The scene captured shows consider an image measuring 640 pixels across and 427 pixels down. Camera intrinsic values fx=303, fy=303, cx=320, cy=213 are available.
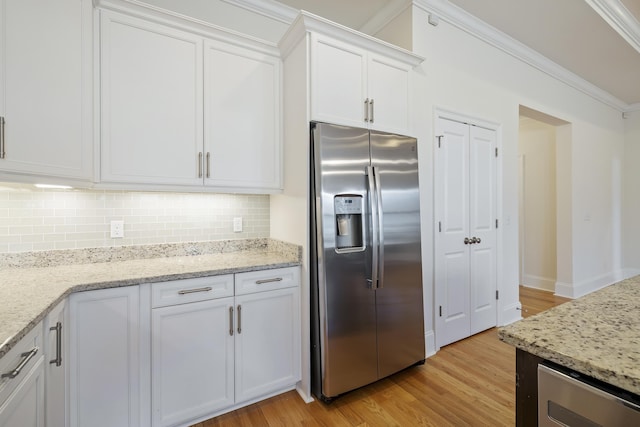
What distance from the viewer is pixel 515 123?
335 centimetres

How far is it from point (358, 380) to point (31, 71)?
250 cm

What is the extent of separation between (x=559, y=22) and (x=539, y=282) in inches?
143

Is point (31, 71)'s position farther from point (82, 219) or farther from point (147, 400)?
point (147, 400)

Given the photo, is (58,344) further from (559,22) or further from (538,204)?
(538,204)

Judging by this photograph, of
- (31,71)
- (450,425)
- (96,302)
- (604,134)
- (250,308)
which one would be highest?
(604,134)

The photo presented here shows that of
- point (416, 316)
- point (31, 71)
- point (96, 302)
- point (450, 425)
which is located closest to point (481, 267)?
point (416, 316)

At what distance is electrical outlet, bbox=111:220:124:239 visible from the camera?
2.03 meters

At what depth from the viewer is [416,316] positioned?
7.69 ft

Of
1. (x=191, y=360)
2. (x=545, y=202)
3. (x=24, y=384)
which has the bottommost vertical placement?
(x=191, y=360)

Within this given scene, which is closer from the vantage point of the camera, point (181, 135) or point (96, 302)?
point (96, 302)

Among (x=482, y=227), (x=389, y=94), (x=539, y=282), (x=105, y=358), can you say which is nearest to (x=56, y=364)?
(x=105, y=358)

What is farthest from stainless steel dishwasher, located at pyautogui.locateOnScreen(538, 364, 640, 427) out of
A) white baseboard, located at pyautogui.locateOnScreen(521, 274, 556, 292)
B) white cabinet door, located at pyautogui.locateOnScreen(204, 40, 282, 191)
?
white baseboard, located at pyautogui.locateOnScreen(521, 274, 556, 292)

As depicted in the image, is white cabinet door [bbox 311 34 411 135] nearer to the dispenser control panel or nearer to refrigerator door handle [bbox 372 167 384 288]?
refrigerator door handle [bbox 372 167 384 288]

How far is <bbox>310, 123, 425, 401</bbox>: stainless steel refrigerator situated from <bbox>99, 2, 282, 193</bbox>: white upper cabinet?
51 centimetres
